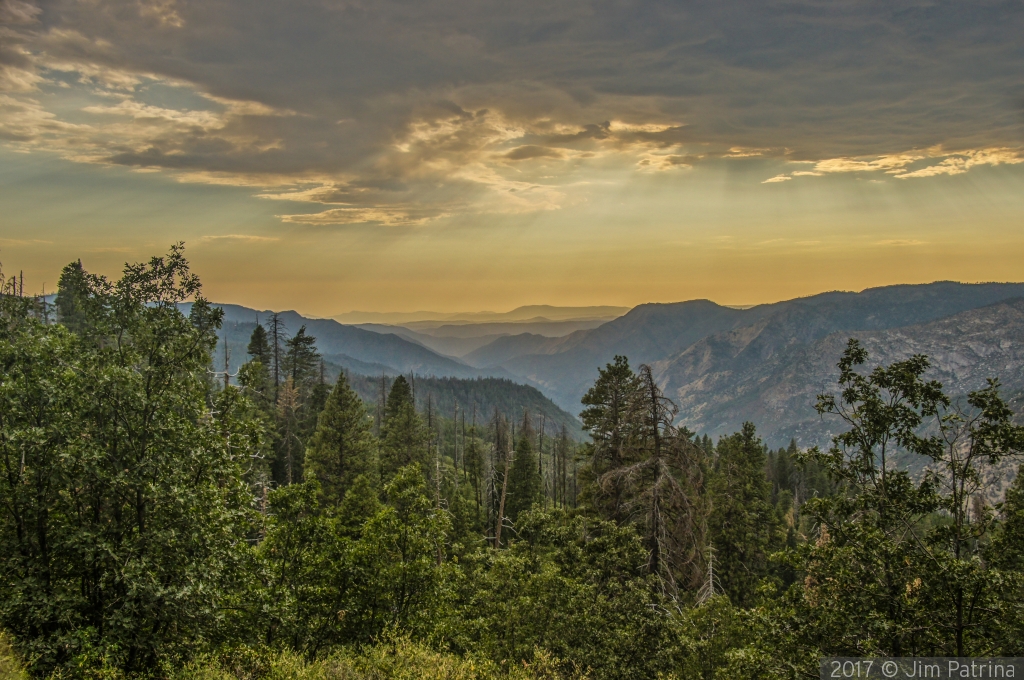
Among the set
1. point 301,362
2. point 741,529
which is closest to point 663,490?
point 741,529

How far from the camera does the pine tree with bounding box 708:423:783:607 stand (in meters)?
34.7

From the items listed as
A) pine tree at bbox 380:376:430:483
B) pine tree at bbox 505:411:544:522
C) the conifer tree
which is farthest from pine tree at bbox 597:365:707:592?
the conifer tree

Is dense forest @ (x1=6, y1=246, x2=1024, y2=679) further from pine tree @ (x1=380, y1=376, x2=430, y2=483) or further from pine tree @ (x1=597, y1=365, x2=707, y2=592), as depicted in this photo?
pine tree @ (x1=380, y1=376, x2=430, y2=483)

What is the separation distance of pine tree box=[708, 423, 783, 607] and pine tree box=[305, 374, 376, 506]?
953 inches

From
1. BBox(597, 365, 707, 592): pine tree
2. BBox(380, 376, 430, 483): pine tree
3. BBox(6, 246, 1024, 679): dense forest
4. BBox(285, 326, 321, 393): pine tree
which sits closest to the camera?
BBox(6, 246, 1024, 679): dense forest

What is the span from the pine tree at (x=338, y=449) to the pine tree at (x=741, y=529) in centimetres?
2422

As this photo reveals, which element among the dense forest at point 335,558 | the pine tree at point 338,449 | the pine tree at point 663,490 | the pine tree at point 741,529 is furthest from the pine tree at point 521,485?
the dense forest at point 335,558

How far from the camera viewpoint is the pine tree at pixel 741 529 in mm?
34688

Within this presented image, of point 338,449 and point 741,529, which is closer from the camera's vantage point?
point 338,449

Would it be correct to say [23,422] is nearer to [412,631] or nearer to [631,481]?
[412,631]

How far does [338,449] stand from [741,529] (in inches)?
1084

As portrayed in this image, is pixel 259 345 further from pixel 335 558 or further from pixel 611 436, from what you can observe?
pixel 335 558

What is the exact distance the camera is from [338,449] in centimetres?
3488

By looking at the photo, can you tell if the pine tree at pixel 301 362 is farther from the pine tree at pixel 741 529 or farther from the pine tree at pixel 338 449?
the pine tree at pixel 741 529
